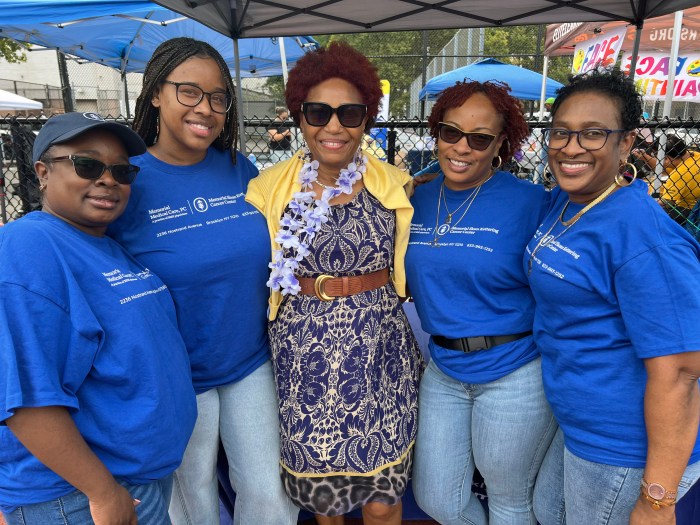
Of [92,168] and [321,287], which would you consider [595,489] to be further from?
[92,168]

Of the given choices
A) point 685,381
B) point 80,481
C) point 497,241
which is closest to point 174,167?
point 80,481

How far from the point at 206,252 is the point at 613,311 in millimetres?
1444

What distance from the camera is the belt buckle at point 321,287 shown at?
2.08m

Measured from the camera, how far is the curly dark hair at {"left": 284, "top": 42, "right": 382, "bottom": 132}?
2.09m

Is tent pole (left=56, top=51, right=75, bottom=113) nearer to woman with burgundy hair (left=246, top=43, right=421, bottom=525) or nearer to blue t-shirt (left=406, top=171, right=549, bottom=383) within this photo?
woman with burgundy hair (left=246, top=43, right=421, bottom=525)

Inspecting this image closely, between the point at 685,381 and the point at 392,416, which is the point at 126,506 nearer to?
the point at 392,416

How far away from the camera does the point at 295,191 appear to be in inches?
85.9

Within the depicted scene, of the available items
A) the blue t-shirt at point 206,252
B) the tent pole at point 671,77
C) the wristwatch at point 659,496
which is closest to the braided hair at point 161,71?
the blue t-shirt at point 206,252

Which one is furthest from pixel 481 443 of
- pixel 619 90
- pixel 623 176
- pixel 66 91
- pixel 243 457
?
pixel 66 91

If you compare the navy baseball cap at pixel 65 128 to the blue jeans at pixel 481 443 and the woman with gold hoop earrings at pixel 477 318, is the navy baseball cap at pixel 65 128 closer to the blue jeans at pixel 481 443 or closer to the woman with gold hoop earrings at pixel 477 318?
the woman with gold hoop earrings at pixel 477 318

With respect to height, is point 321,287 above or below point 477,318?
above

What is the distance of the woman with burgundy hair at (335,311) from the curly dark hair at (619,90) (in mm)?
818

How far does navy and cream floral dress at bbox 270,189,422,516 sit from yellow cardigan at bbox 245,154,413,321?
89 millimetres

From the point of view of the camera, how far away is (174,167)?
2.02 m
